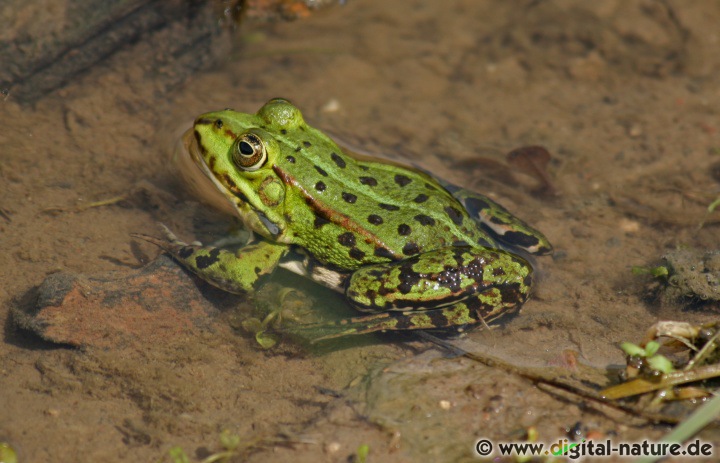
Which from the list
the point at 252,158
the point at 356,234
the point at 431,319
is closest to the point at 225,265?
the point at 252,158

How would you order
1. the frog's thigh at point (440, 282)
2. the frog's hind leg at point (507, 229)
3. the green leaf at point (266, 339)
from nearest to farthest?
the frog's thigh at point (440, 282), the green leaf at point (266, 339), the frog's hind leg at point (507, 229)

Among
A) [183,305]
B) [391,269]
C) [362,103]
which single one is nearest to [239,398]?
[183,305]

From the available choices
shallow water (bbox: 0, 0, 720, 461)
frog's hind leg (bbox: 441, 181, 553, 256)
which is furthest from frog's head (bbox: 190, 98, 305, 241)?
frog's hind leg (bbox: 441, 181, 553, 256)

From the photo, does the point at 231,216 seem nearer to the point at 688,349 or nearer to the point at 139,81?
the point at 139,81

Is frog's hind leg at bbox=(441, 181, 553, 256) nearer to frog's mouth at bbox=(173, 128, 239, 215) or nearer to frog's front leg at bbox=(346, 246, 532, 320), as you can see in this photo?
frog's front leg at bbox=(346, 246, 532, 320)

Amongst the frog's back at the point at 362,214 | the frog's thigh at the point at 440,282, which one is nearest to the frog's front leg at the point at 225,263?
the frog's back at the point at 362,214

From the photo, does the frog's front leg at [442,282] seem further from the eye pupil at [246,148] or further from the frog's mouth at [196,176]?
the frog's mouth at [196,176]
